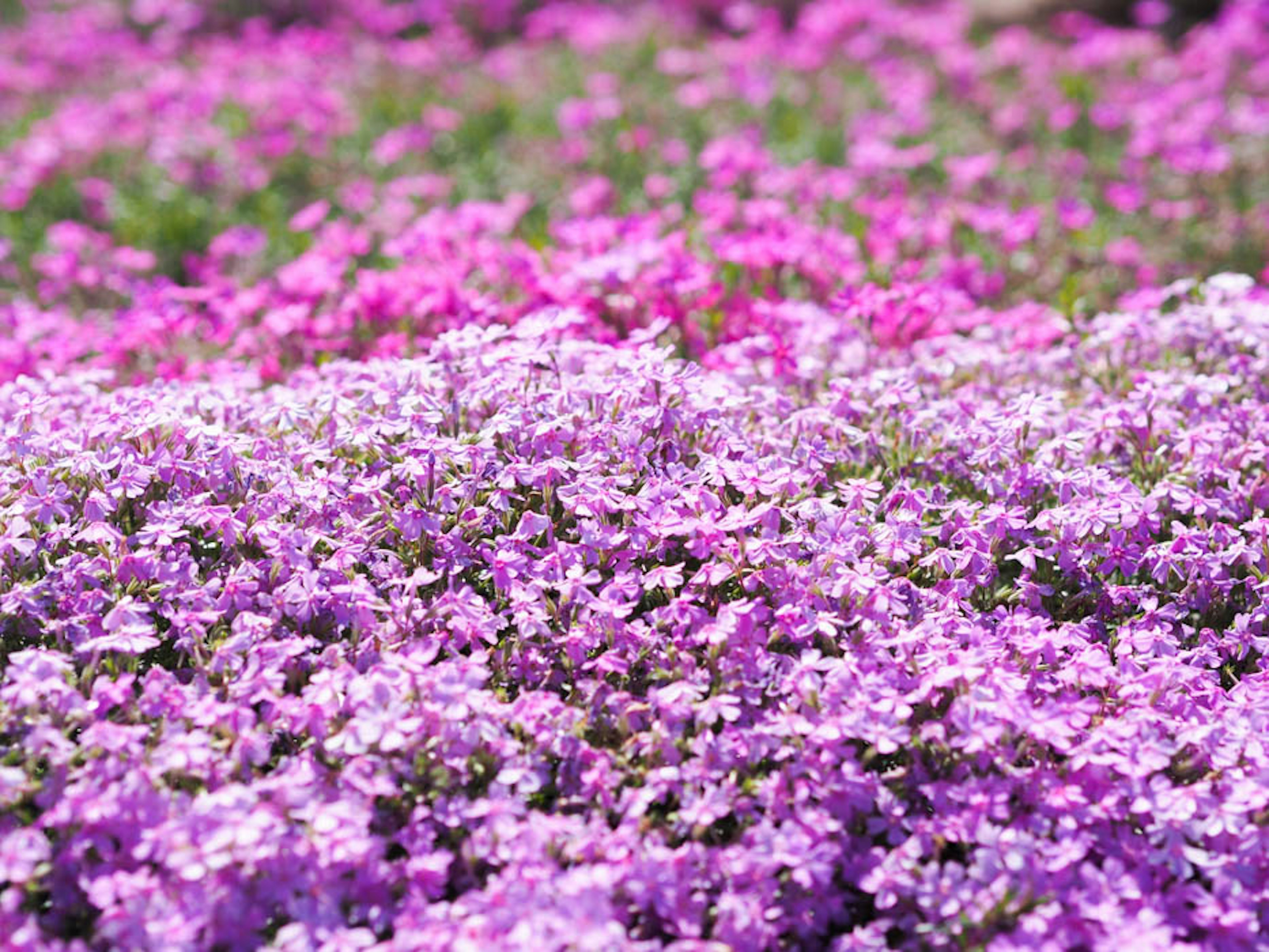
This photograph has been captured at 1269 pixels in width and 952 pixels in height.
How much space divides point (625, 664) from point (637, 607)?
0.33 meters

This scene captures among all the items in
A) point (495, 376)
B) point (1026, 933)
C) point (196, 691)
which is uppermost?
point (495, 376)

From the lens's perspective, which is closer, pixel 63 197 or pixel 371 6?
pixel 63 197

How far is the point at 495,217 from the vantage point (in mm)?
5918

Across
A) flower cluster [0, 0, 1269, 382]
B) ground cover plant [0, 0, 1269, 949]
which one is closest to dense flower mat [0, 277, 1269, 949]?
ground cover plant [0, 0, 1269, 949]

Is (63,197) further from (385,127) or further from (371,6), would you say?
(371,6)

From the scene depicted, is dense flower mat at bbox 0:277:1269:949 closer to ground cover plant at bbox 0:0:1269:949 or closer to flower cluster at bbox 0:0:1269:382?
ground cover plant at bbox 0:0:1269:949

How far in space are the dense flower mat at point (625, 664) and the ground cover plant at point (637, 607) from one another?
12mm

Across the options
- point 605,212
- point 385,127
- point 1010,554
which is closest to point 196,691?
point 1010,554

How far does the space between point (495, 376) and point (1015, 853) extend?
1831 mm

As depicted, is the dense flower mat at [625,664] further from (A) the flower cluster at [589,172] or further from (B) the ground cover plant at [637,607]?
(A) the flower cluster at [589,172]

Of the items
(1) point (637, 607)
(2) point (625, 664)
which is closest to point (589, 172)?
(1) point (637, 607)

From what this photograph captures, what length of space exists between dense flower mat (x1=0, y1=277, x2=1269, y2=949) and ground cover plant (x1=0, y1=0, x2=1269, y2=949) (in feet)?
0.04

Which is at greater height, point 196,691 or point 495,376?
point 495,376

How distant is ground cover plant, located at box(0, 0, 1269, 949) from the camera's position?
2535mm
